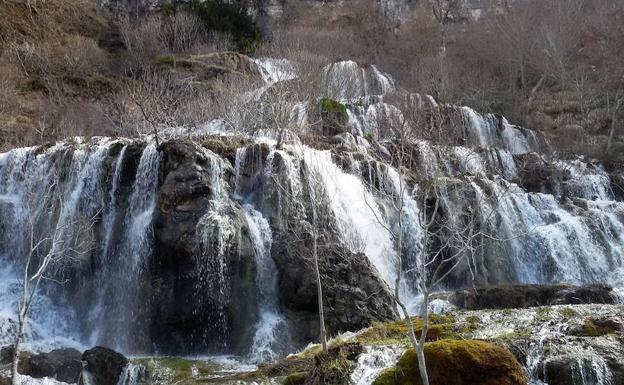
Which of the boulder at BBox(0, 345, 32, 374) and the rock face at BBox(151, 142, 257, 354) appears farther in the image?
the rock face at BBox(151, 142, 257, 354)

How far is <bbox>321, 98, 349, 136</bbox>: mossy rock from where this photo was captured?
2545cm

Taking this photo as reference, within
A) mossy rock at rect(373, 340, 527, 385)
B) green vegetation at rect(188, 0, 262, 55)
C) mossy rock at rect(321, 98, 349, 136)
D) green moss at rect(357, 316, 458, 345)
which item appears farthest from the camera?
green vegetation at rect(188, 0, 262, 55)

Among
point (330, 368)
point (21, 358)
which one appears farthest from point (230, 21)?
point (330, 368)

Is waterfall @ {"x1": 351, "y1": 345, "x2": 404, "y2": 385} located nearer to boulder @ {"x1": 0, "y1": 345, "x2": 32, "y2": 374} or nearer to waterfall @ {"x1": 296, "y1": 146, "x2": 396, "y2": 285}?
boulder @ {"x1": 0, "y1": 345, "x2": 32, "y2": 374}

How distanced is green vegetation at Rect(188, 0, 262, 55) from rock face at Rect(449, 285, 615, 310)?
28.8 meters

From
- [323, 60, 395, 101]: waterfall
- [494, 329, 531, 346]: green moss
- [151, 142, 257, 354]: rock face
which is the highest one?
[323, 60, 395, 101]: waterfall

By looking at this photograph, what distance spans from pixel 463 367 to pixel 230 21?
3760cm

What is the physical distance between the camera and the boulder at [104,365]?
42.7ft

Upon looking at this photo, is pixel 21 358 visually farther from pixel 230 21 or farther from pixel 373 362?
pixel 230 21

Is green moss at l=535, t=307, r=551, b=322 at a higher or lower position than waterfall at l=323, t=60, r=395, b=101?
lower

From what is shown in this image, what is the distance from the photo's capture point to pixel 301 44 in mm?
37906

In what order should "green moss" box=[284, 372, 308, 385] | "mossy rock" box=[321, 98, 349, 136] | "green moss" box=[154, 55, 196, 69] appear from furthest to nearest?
"green moss" box=[154, 55, 196, 69] < "mossy rock" box=[321, 98, 349, 136] < "green moss" box=[284, 372, 308, 385]

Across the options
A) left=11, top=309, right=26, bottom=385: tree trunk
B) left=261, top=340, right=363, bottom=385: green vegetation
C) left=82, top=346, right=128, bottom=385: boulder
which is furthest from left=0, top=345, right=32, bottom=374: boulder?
left=261, top=340, right=363, bottom=385: green vegetation

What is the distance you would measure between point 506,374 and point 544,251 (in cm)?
1412
